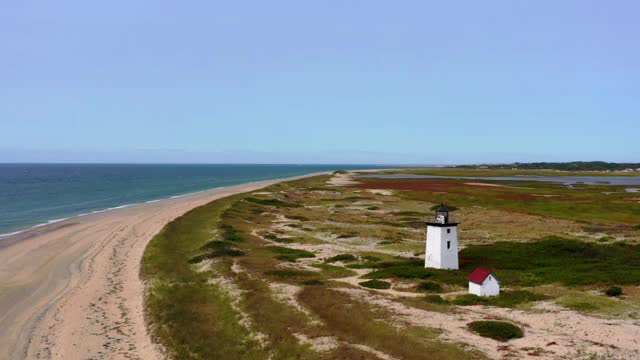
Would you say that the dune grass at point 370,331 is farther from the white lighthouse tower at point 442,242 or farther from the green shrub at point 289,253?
the green shrub at point 289,253

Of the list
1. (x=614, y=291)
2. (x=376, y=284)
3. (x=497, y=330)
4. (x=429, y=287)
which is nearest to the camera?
(x=497, y=330)

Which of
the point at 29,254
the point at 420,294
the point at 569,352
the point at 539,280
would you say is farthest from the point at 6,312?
the point at 539,280

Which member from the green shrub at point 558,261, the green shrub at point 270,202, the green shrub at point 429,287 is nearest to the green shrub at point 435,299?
the green shrub at point 429,287

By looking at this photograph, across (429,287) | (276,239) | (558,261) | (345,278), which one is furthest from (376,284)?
(276,239)

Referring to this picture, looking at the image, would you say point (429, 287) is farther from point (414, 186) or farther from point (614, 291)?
point (414, 186)

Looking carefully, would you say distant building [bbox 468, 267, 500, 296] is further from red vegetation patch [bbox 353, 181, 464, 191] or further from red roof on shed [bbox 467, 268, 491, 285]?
red vegetation patch [bbox 353, 181, 464, 191]

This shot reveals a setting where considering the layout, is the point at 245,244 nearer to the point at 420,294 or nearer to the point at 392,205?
the point at 420,294
